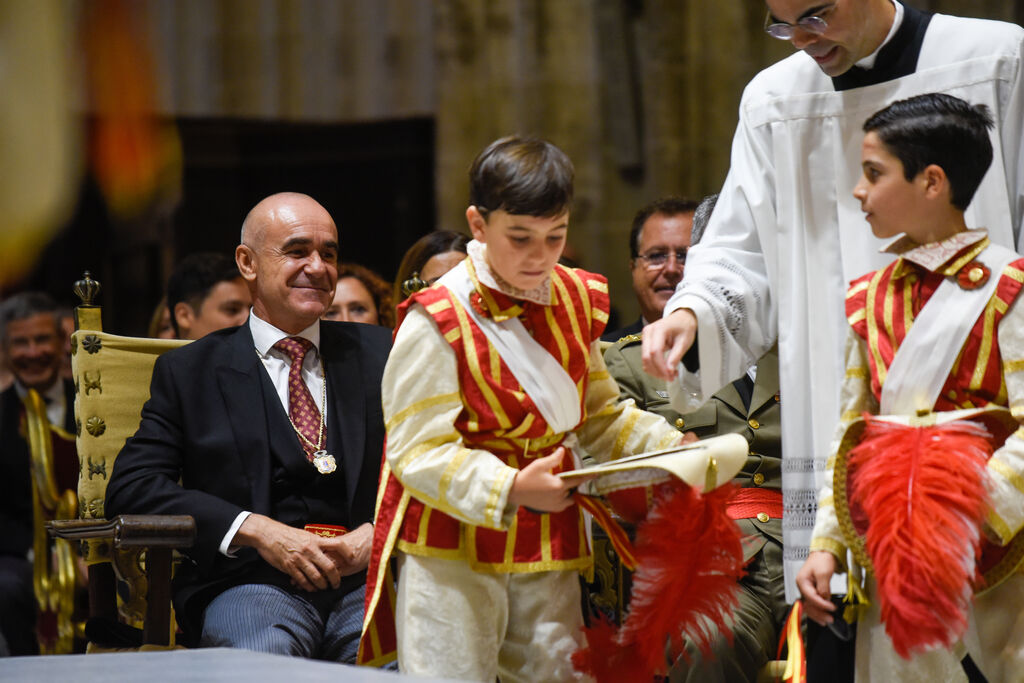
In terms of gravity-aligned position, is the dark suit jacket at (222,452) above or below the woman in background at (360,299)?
below

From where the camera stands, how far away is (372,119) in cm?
763

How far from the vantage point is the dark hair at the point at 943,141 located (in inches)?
94.3

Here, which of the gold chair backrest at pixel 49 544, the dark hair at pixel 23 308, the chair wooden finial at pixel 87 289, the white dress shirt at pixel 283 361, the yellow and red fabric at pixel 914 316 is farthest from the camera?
the dark hair at pixel 23 308

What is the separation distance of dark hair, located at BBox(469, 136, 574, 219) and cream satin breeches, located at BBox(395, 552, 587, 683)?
721mm

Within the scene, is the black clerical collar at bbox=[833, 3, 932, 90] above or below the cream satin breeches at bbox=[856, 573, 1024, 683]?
above

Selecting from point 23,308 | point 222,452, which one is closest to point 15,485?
point 23,308

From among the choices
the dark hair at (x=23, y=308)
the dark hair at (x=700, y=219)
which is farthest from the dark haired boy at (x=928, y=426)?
the dark hair at (x=23, y=308)

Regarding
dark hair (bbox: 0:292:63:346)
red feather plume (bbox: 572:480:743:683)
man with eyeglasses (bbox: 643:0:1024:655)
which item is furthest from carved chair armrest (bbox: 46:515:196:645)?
dark hair (bbox: 0:292:63:346)

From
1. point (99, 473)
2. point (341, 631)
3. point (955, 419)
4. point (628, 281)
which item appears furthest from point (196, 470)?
point (628, 281)

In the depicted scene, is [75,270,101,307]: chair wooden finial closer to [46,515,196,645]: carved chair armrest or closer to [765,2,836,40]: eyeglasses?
[46,515,196,645]: carved chair armrest

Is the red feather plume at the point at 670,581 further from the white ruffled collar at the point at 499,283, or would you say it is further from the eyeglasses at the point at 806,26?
the eyeglasses at the point at 806,26

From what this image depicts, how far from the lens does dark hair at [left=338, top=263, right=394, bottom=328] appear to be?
4910 mm

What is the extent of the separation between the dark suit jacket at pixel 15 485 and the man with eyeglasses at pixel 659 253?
2333mm

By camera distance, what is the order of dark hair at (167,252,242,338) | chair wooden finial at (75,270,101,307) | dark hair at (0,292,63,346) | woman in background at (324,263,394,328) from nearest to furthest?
chair wooden finial at (75,270,101,307)
woman in background at (324,263,394,328)
dark hair at (167,252,242,338)
dark hair at (0,292,63,346)
